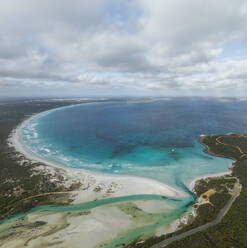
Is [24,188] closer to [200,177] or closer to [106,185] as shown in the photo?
[106,185]

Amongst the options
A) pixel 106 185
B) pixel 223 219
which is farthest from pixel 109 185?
pixel 223 219

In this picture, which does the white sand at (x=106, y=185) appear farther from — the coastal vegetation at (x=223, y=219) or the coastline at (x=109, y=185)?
the coastal vegetation at (x=223, y=219)

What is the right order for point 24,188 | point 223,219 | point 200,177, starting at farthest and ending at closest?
point 200,177
point 24,188
point 223,219

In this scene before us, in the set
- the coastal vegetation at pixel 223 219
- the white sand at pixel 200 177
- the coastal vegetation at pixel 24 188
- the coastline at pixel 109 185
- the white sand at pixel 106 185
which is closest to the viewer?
the coastal vegetation at pixel 223 219

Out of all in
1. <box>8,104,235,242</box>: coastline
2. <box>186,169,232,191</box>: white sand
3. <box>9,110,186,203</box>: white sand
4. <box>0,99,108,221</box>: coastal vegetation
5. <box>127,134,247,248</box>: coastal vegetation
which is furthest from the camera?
<box>186,169,232,191</box>: white sand

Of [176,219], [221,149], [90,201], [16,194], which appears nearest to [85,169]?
[90,201]

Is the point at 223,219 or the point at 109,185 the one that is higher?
the point at 109,185

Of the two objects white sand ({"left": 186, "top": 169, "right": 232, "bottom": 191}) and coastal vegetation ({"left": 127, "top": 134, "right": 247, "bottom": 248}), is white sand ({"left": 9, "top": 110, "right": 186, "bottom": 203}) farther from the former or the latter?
coastal vegetation ({"left": 127, "top": 134, "right": 247, "bottom": 248})

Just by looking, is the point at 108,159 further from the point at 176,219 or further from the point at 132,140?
the point at 176,219

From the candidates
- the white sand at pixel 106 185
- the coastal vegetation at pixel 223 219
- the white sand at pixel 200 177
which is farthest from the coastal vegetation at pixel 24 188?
the white sand at pixel 200 177

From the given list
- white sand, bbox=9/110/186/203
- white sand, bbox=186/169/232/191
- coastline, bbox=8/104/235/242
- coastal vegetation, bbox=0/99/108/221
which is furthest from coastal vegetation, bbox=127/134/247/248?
coastal vegetation, bbox=0/99/108/221

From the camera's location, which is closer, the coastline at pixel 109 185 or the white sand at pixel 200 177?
the coastline at pixel 109 185

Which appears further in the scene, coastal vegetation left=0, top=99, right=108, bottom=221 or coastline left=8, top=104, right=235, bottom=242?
coastline left=8, top=104, right=235, bottom=242
